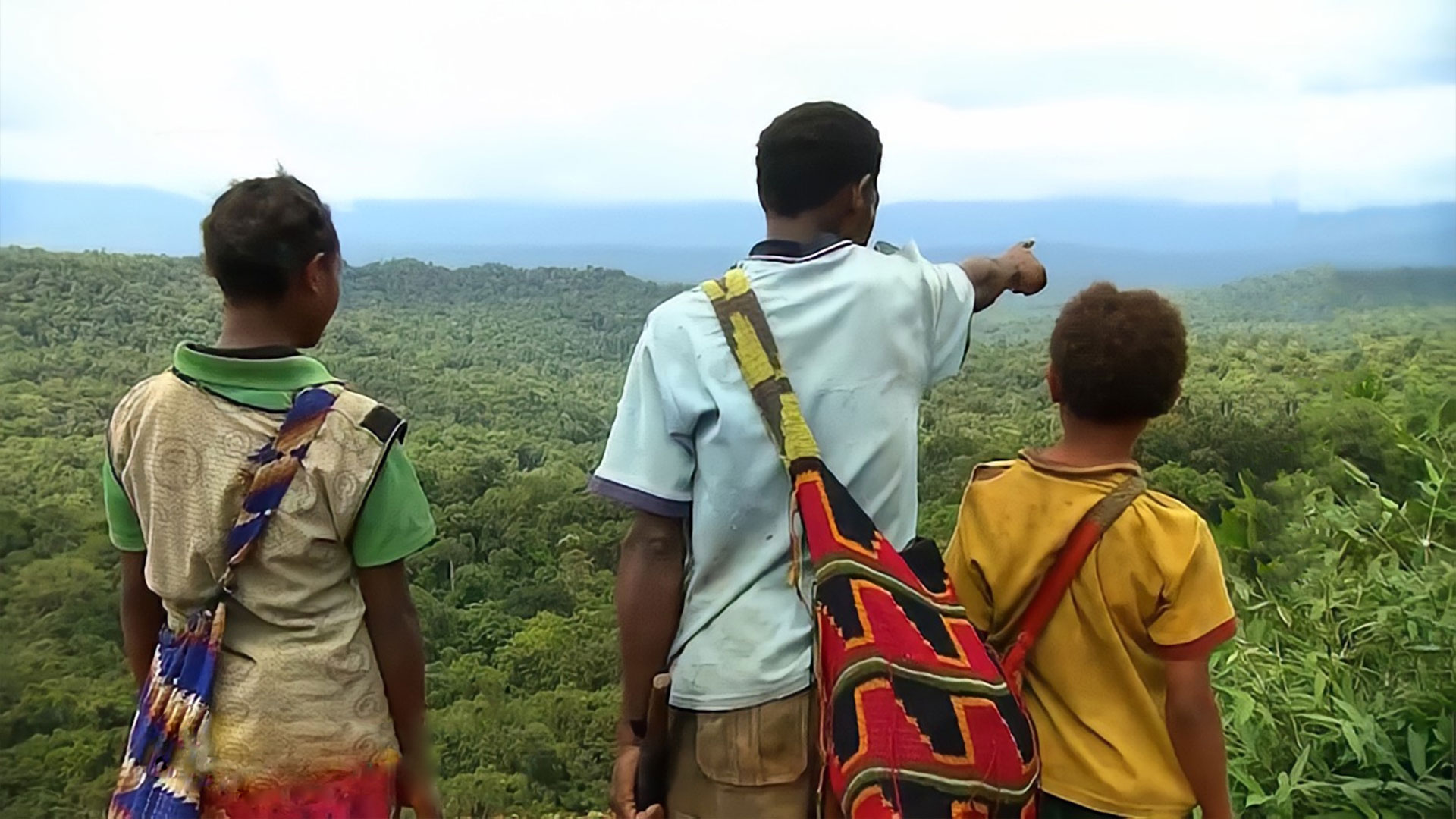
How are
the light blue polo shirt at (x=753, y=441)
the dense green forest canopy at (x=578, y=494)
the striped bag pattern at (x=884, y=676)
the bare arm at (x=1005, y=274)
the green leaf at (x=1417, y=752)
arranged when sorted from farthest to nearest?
the dense green forest canopy at (x=578, y=494)
the green leaf at (x=1417, y=752)
the bare arm at (x=1005, y=274)
the light blue polo shirt at (x=753, y=441)
the striped bag pattern at (x=884, y=676)

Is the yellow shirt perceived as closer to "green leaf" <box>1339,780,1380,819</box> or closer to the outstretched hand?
the outstretched hand

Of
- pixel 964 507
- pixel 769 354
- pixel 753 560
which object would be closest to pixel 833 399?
pixel 769 354

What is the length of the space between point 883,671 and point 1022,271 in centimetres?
63

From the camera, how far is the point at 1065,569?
1.56 m

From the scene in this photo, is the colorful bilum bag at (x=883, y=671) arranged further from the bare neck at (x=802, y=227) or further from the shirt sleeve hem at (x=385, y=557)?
the shirt sleeve hem at (x=385, y=557)

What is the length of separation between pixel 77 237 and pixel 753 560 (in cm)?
200

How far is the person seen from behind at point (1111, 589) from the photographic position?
5.01 ft

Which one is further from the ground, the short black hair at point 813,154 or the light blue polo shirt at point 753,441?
the short black hair at point 813,154

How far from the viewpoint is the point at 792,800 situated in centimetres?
147

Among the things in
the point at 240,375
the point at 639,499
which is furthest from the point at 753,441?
the point at 240,375

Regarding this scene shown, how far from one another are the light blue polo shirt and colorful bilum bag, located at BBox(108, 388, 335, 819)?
360mm

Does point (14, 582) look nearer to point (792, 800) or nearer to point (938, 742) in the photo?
point (792, 800)

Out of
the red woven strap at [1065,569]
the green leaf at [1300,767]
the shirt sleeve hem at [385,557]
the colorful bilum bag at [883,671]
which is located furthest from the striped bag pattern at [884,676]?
the green leaf at [1300,767]

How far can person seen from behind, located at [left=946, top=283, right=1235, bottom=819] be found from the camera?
1.53m
